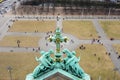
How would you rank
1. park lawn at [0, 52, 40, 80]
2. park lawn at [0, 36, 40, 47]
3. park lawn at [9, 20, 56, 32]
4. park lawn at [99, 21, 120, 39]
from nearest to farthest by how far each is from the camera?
1. park lawn at [0, 52, 40, 80]
2. park lawn at [0, 36, 40, 47]
3. park lawn at [99, 21, 120, 39]
4. park lawn at [9, 20, 56, 32]

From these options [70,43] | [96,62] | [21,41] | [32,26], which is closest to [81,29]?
[70,43]

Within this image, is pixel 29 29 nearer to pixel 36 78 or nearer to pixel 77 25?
pixel 77 25

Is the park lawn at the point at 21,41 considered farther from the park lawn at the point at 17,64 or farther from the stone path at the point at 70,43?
the park lawn at the point at 17,64

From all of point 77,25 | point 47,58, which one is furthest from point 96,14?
point 47,58

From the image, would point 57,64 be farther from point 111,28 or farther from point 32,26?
point 111,28

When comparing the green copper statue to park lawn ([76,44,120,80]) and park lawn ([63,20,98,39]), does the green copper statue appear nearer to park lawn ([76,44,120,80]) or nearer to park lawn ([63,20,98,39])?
park lawn ([76,44,120,80])

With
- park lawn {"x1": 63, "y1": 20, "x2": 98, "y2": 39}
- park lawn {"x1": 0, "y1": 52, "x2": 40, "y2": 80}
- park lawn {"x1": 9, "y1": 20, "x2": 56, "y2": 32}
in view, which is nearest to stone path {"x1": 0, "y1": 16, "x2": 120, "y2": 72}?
park lawn {"x1": 63, "y1": 20, "x2": 98, "y2": 39}

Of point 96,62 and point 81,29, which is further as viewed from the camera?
point 81,29

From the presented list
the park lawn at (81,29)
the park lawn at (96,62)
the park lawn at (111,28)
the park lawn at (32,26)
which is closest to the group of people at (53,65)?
the park lawn at (96,62)
